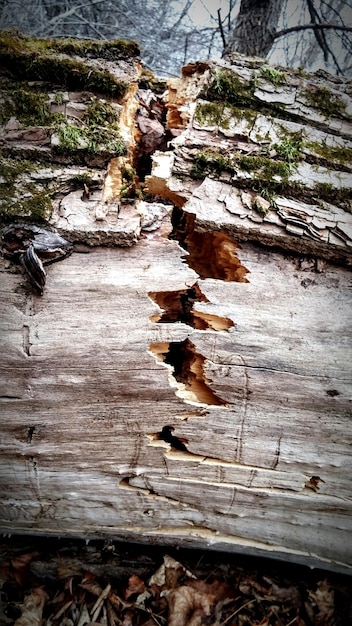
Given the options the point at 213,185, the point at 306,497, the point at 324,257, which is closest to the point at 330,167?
the point at 324,257

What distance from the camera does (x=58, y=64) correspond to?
5.88 ft

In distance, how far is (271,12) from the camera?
152 inches

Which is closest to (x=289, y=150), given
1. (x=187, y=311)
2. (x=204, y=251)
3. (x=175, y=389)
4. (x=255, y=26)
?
(x=204, y=251)

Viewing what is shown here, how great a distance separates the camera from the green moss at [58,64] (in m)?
1.79

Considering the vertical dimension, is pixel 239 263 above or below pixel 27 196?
below

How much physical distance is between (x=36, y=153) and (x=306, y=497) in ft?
6.72

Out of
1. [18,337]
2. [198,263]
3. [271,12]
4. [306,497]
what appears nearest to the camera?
[18,337]

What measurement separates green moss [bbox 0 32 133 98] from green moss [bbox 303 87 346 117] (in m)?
0.94

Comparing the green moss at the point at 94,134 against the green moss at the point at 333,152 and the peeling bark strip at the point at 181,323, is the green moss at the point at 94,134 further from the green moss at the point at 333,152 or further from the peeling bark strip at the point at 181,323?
the green moss at the point at 333,152

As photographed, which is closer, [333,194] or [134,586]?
[333,194]

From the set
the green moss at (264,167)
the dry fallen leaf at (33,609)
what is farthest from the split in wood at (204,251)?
the dry fallen leaf at (33,609)

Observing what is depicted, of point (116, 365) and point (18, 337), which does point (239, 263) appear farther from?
point (18, 337)

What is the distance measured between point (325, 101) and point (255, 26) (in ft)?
8.93

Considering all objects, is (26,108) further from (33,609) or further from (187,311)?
(33,609)
